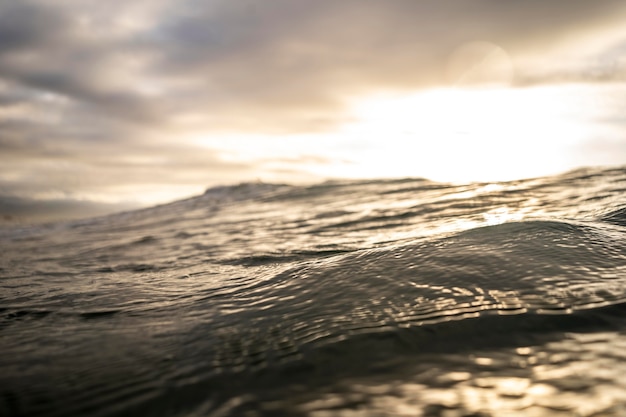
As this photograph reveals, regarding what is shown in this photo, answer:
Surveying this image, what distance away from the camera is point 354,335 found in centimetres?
178

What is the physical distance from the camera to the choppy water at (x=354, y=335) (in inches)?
51.8

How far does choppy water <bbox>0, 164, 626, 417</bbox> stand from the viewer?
1.31 m

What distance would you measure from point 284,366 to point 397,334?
1.53ft

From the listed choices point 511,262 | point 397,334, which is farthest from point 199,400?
point 511,262

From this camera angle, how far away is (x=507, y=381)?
4.36 feet

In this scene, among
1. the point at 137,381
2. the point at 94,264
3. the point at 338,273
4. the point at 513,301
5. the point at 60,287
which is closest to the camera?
the point at 137,381

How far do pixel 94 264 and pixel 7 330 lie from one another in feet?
9.60

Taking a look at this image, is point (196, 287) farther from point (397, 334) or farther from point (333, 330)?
point (397, 334)

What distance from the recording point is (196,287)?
10.5ft

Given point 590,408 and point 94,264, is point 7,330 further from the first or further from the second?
point 94,264

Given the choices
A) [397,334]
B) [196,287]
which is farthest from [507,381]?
[196,287]

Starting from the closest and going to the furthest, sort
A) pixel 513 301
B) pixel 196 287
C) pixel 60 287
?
pixel 513 301
pixel 196 287
pixel 60 287

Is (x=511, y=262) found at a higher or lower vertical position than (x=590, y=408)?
higher

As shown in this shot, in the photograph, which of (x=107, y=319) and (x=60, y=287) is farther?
(x=60, y=287)
